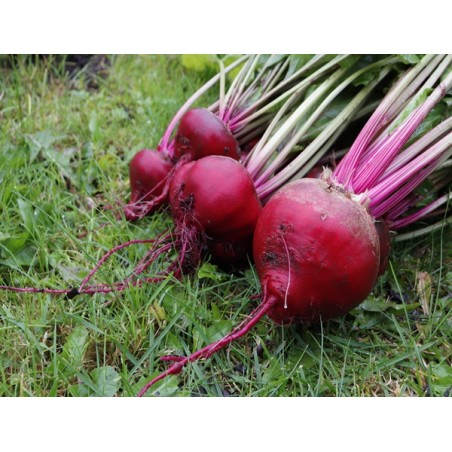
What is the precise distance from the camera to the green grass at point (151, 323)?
1637 millimetres

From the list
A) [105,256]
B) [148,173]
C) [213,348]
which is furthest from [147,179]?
[213,348]

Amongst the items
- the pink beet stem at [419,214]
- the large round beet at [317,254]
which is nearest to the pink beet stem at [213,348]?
the large round beet at [317,254]

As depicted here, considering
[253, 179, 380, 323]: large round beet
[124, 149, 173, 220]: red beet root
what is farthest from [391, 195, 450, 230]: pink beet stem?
[124, 149, 173, 220]: red beet root

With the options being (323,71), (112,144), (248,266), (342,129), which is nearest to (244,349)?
(248,266)

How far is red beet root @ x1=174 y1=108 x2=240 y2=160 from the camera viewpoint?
2.21 m

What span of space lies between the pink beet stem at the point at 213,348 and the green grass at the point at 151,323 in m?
0.04

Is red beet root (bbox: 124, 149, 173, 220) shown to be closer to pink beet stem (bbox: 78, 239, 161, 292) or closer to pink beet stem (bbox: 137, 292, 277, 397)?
pink beet stem (bbox: 78, 239, 161, 292)

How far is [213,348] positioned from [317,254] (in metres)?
0.41

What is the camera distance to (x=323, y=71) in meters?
2.31

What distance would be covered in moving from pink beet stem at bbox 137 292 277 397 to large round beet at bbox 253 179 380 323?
4cm

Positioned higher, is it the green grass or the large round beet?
the large round beet

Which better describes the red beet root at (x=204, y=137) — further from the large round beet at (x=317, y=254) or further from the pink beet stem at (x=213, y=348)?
the pink beet stem at (x=213, y=348)

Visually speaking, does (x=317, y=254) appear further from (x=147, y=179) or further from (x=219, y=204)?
(x=147, y=179)

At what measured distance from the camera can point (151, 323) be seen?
1.77 meters
